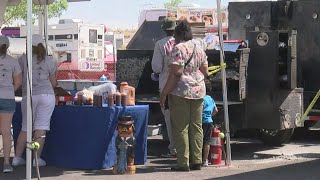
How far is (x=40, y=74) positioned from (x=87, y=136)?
3.13ft

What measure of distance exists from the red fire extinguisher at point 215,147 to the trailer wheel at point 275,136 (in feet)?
6.56

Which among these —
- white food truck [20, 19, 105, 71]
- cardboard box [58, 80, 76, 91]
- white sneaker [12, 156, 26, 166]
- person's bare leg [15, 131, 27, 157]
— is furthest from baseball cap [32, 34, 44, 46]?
white food truck [20, 19, 105, 71]

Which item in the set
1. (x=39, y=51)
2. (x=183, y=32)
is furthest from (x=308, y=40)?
(x=39, y=51)

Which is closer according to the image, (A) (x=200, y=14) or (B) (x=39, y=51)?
(B) (x=39, y=51)

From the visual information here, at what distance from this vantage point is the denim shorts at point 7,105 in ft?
25.5

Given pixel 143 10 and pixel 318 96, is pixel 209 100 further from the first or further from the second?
pixel 143 10

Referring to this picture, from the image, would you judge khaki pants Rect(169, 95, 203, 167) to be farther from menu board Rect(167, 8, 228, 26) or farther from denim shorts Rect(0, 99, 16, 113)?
menu board Rect(167, 8, 228, 26)

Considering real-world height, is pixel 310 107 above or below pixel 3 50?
below

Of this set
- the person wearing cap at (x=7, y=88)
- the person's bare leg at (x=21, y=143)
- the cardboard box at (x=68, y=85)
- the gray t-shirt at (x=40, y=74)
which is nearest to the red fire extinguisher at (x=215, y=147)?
the gray t-shirt at (x=40, y=74)

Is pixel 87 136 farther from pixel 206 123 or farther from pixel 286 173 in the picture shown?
pixel 286 173

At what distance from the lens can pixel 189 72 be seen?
310 inches

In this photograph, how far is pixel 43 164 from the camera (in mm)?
8273

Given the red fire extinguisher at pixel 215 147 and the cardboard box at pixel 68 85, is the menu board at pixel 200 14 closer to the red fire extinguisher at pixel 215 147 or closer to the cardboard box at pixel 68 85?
the cardboard box at pixel 68 85

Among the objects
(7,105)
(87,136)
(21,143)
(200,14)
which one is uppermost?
(200,14)
